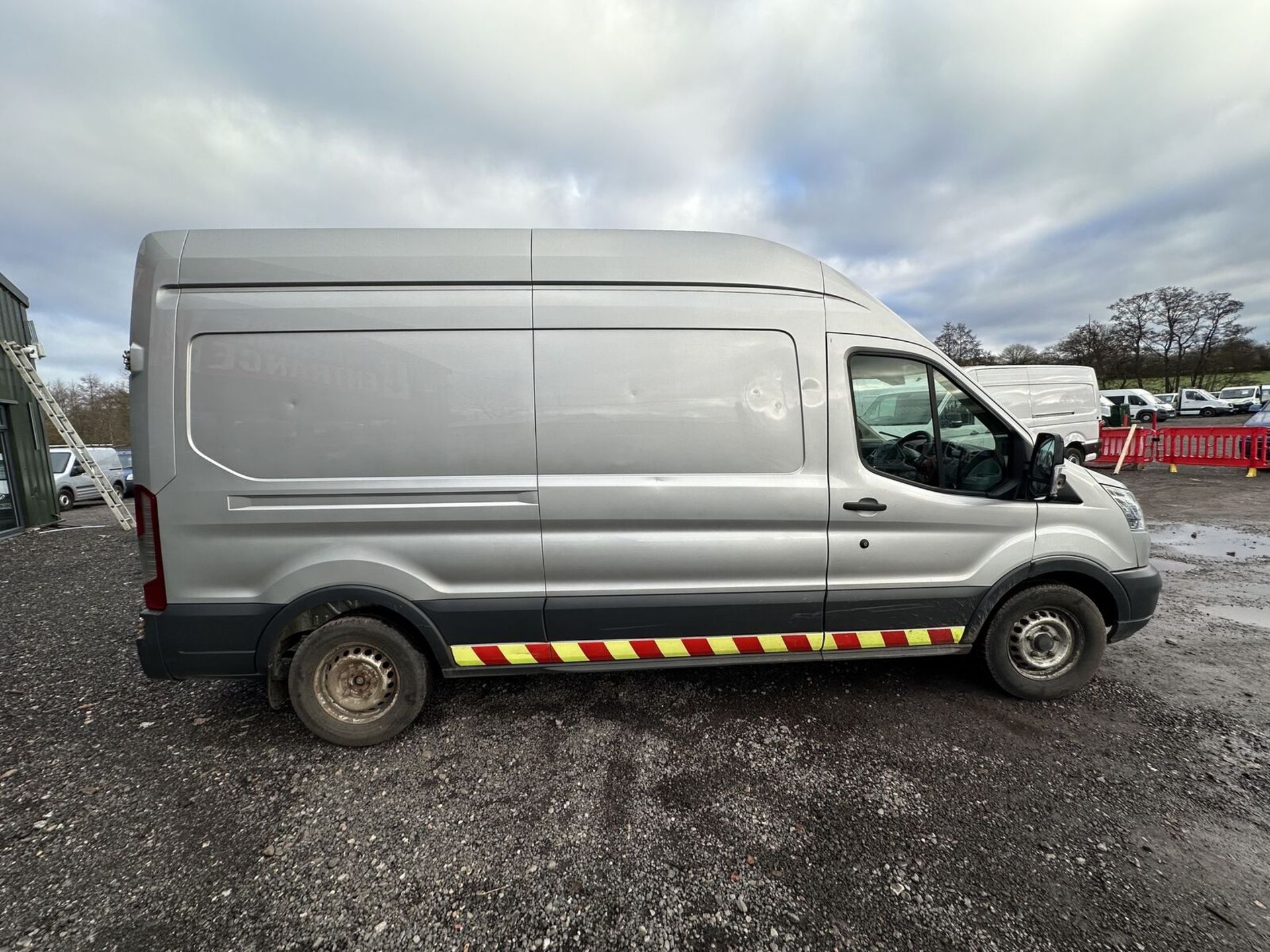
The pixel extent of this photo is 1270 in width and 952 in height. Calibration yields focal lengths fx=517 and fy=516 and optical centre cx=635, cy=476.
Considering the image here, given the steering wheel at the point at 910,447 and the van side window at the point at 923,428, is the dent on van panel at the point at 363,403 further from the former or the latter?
the steering wheel at the point at 910,447

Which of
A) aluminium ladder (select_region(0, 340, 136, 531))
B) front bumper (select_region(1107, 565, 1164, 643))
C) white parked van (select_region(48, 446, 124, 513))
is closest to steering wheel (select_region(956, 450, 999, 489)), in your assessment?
front bumper (select_region(1107, 565, 1164, 643))

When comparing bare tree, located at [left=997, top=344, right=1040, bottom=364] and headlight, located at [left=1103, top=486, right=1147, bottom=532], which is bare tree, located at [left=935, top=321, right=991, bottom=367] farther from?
headlight, located at [left=1103, top=486, right=1147, bottom=532]

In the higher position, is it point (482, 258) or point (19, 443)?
point (482, 258)

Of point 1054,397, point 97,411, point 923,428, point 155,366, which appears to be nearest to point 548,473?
point 155,366

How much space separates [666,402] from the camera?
2553 mm

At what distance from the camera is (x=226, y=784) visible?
2430 millimetres

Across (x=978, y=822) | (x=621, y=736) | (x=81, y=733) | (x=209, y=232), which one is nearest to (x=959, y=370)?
(x=978, y=822)

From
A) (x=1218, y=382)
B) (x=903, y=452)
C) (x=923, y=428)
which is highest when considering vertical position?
(x=1218, y=382)

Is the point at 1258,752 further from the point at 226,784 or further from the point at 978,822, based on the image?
the point at 226,784

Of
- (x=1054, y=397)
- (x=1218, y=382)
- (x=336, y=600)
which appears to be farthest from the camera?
(x=1218, y=382)

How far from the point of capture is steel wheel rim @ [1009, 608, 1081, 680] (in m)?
2.91

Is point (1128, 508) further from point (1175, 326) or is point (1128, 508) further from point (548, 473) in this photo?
point (1175, 326)

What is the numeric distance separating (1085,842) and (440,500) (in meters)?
3.05

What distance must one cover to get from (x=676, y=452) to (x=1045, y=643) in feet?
7.85
